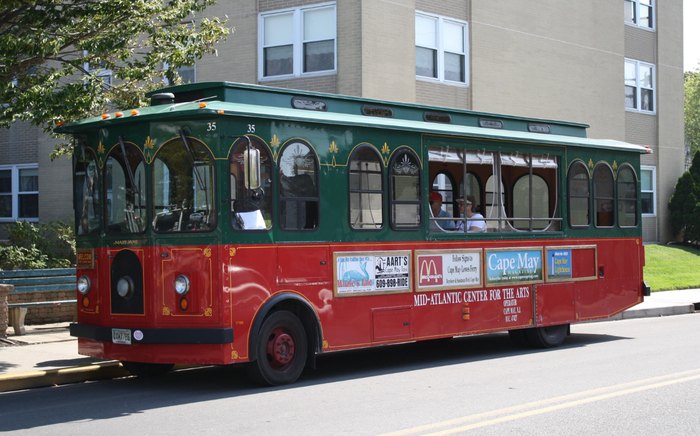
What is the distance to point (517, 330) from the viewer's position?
47.6ft

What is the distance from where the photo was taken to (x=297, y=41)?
2245cm

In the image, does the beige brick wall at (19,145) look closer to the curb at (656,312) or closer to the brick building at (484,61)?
the brick building at (484,61)

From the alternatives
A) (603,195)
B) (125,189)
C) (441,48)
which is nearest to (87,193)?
(125,189)

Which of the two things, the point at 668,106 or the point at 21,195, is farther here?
the point at 668,106

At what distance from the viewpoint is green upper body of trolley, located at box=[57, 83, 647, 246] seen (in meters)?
10.1

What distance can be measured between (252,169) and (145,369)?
315 cm

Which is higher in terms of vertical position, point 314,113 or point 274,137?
point 314,113

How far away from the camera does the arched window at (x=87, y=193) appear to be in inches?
435

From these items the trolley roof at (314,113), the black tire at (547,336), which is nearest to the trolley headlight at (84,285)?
the trolley roof at (314,113)

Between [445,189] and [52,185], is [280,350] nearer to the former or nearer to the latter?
[445,189]

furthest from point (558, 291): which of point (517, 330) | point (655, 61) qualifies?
point (655, 61)

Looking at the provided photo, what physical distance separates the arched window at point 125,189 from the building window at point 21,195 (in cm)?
1730

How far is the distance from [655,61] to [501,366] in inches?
914

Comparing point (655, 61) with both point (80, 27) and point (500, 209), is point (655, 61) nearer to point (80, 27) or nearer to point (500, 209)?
point (500, 209)
